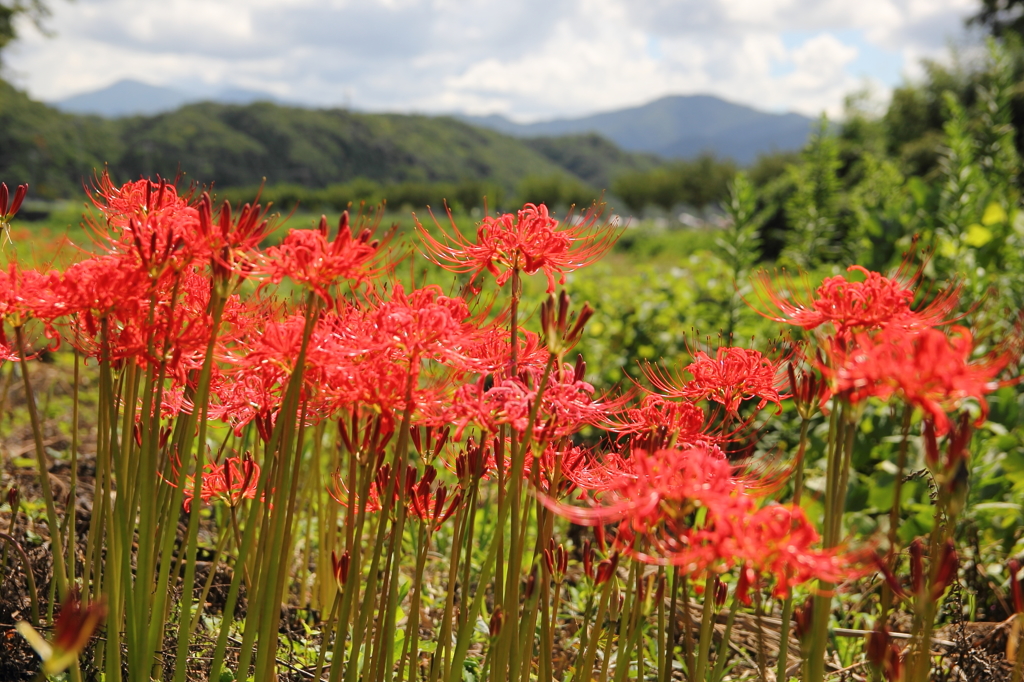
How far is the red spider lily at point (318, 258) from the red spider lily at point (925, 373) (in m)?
0.90

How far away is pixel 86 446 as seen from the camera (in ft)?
16.2

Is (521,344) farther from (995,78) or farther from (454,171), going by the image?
(454,171)

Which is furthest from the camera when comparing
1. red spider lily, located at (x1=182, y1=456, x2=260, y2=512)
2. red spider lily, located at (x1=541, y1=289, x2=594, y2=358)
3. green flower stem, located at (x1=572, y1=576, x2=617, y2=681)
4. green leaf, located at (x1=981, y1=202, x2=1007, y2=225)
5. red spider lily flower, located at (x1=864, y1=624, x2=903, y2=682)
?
green leaf, located at (x1=981, y1=202, x2=1007, y2=225)

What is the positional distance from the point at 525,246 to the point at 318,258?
0.53m

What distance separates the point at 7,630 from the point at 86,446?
9.57ft

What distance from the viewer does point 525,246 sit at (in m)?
1.77

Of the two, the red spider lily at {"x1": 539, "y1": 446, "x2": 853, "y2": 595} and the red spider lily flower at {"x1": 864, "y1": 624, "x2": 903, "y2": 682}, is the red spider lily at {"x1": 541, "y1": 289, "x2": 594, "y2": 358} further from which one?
the red spider lily flower at {"x1": 864, "y1": 624, "x2": 903, "y2": 682}

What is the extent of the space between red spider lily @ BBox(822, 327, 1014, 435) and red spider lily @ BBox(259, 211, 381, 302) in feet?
2.95

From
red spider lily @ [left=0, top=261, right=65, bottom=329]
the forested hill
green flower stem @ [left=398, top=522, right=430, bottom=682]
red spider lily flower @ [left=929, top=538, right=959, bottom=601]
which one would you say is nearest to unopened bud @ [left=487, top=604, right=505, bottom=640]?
green flower stem @ [left=398, top=522, right=430, bottom=682]

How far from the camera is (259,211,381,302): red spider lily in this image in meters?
1.42

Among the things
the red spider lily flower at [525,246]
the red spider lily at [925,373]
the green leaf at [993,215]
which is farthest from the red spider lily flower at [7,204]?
the green leaf at [993,215]

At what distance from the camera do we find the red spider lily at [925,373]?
1.12 meters

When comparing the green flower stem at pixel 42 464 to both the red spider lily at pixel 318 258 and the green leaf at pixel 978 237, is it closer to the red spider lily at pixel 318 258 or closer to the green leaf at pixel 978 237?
the red spider lily at pixel 318 258

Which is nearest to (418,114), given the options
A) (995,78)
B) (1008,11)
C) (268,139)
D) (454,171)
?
(454,171)
